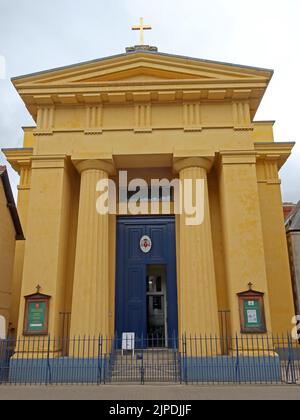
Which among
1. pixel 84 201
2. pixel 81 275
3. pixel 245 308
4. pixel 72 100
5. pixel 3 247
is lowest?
pixel 245 308

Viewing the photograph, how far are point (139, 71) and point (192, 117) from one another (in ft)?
8.86

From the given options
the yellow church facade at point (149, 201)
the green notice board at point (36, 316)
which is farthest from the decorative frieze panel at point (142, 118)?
the green notice board at point (36, 316)

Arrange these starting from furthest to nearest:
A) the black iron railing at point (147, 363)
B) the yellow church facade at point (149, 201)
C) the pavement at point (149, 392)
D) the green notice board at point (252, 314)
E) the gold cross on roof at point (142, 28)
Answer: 1. the gold cross on roof at point (142, 28)
2. the yellow church facade at point (149, 201)
3. the green notice board at point (252, 314)
4. the black iron railing at point (147, 363)
5. the pavement at point (149, 392)

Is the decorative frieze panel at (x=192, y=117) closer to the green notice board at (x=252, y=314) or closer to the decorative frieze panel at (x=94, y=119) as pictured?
the decorative frieze panel at (x=94, y=119)

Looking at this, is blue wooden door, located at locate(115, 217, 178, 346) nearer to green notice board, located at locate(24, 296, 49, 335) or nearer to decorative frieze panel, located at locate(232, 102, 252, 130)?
green notice board, located at locate(24, 296, 49, 335)

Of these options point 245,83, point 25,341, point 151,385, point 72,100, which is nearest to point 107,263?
point 25,341

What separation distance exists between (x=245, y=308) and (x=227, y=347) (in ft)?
4.79

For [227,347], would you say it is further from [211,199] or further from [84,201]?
[84,201]

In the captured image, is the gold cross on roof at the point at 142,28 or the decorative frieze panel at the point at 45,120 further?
the gold cross on roof at the point at 142,28

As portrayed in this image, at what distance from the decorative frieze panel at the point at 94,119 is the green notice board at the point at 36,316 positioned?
613cm

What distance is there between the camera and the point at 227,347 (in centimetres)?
1339

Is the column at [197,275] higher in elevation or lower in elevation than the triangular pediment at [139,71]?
lower

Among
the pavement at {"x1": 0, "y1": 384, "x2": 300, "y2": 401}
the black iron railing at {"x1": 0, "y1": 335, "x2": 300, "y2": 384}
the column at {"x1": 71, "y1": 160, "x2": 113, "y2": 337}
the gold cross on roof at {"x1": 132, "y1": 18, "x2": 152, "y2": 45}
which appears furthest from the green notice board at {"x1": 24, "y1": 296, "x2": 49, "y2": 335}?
the gold cross on roof at {"x1": 132, "y1": 18, "x2": 152, "y2": 45}

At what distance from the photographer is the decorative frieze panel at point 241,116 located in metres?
15.0
